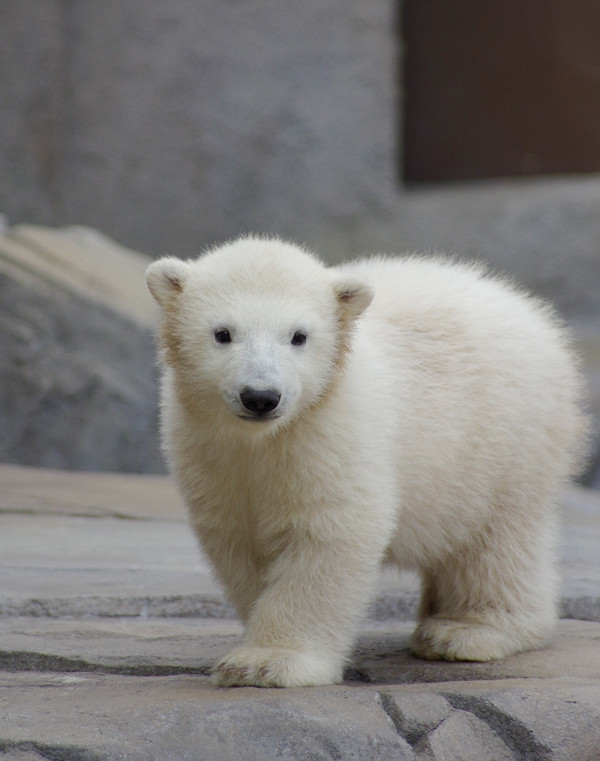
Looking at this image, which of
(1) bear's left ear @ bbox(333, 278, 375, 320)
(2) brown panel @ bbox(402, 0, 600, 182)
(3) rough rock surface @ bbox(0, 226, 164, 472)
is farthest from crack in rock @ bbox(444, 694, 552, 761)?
(2) brown panel @ bbox(402, 0, 600, 182)

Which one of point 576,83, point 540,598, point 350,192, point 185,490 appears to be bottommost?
point 540,598

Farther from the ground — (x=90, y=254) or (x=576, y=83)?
(x=576, y=83)

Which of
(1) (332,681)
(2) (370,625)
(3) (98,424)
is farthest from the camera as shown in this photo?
(3) (98,424)

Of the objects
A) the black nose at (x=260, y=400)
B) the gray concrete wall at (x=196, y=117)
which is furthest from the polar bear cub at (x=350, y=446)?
the gray concrete wall at (x=196, y=117)

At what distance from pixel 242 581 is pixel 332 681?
39 centimetres

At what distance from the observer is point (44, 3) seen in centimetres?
1016

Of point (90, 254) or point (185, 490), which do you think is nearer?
point (185, 490)

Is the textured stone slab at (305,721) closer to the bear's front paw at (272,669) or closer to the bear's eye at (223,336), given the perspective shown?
the bear's front paw at (272,669)

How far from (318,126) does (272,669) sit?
26.8 ft

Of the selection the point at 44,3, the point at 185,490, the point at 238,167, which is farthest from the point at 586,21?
the point at 185,490

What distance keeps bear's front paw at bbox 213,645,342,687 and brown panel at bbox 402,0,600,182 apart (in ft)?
27.1

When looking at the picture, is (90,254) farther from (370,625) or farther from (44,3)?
(370,625)

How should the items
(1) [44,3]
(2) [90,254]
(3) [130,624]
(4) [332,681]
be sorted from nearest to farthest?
(4) [332,681] < (3) [130,624] < (2) [90,254] < (1) [44,3]

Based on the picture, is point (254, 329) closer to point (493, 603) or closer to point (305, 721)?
point (305, 721)
